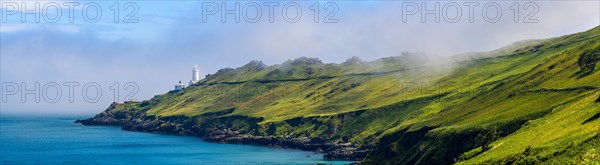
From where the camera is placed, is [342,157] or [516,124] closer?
[516,124]

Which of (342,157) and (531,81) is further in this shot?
(342,157)

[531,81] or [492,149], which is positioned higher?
[531,81]

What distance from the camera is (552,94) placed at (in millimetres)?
120875

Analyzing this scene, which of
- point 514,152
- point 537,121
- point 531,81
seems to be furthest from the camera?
point 531,81

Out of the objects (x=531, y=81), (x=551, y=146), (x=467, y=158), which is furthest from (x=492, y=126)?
(x=531, y=81)

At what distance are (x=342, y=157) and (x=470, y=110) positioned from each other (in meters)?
61.4

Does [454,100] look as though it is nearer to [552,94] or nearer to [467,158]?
[552,94]

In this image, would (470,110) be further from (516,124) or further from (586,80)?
(516,124)

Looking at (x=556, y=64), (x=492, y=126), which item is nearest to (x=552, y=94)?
(x=492, y=126)

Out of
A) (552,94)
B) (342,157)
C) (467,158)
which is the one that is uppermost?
(552,94)

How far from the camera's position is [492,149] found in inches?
3123

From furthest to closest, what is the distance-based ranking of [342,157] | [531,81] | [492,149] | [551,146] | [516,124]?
[342,157] < [531,81] < [516,124] < [492,149] < [551,146]

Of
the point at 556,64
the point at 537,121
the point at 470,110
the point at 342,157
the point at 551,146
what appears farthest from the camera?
the point at 342,157

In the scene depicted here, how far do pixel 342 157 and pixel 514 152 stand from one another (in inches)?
4810
